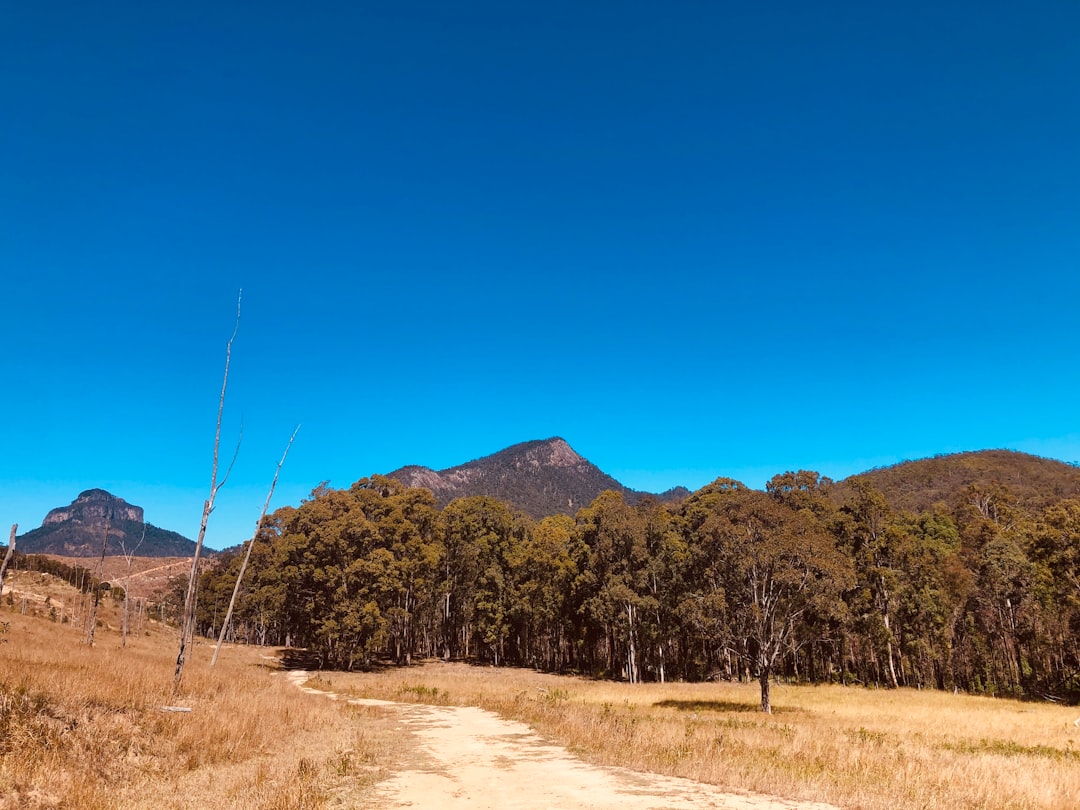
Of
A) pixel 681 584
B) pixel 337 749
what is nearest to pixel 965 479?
pixel 681 584

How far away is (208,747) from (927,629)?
164 ft

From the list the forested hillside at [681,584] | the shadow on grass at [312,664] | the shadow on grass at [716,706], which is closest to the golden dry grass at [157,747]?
the shadow on grass at [716,706]

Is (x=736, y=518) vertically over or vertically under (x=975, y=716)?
over

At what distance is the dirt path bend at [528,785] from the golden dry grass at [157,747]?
1.02 metres

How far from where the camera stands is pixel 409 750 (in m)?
15.6

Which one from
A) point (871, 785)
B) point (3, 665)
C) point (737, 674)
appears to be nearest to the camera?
point (871, 785)

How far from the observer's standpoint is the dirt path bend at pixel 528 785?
9.71m

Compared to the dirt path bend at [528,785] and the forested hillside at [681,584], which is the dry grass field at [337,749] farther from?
the forested hillside at [681,584]

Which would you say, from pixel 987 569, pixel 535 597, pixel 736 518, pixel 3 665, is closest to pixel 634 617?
pixel 535 597

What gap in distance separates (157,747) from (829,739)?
17.8 m

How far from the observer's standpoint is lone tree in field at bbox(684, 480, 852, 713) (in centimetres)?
2728

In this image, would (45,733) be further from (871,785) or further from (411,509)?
(411,509)

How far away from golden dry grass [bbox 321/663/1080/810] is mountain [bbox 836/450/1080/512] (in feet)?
210

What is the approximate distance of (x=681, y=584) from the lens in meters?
48.0
